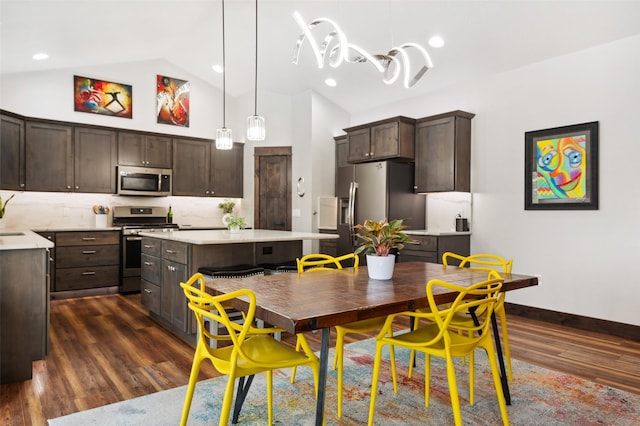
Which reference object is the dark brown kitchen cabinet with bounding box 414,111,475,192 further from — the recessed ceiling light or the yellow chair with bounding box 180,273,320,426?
the yellow chair with bounding box 180,273,320,426

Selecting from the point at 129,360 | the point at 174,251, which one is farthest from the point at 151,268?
the point at 129,360

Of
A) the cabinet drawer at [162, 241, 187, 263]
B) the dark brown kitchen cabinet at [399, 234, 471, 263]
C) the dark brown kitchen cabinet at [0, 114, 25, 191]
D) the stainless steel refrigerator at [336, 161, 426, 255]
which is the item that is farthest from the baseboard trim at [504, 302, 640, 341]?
the dark brown kitchen cabinet at [0, 114, 25, 191]

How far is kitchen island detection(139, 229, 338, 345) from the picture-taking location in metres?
3.50

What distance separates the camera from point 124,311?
4.76 m

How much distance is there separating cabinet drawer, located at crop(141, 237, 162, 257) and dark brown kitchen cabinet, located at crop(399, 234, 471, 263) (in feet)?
9.22

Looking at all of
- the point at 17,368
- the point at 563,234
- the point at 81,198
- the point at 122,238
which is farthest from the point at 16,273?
the point at 563,234

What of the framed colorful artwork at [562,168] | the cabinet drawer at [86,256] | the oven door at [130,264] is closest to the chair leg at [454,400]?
the framed colorful artwork at [562,168]

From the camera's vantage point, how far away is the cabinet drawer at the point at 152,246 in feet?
13.3

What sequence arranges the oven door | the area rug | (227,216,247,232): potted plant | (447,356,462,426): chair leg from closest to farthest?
(447,356,462,426): chair leg → the area rug → (227,216,247,232): potted plant → the oven door

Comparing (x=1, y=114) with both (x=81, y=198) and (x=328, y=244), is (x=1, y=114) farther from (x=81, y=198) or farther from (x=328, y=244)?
(x=328, y=244)

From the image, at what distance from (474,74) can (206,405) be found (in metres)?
→ 4.59

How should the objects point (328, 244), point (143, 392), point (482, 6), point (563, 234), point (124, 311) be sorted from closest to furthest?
point (143, 392) → point (482, 6) → point (563, 234) → point (124, 311) → point (328, 244)

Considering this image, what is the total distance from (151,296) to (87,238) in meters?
1.97

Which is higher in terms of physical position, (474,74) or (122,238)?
(474,74)
